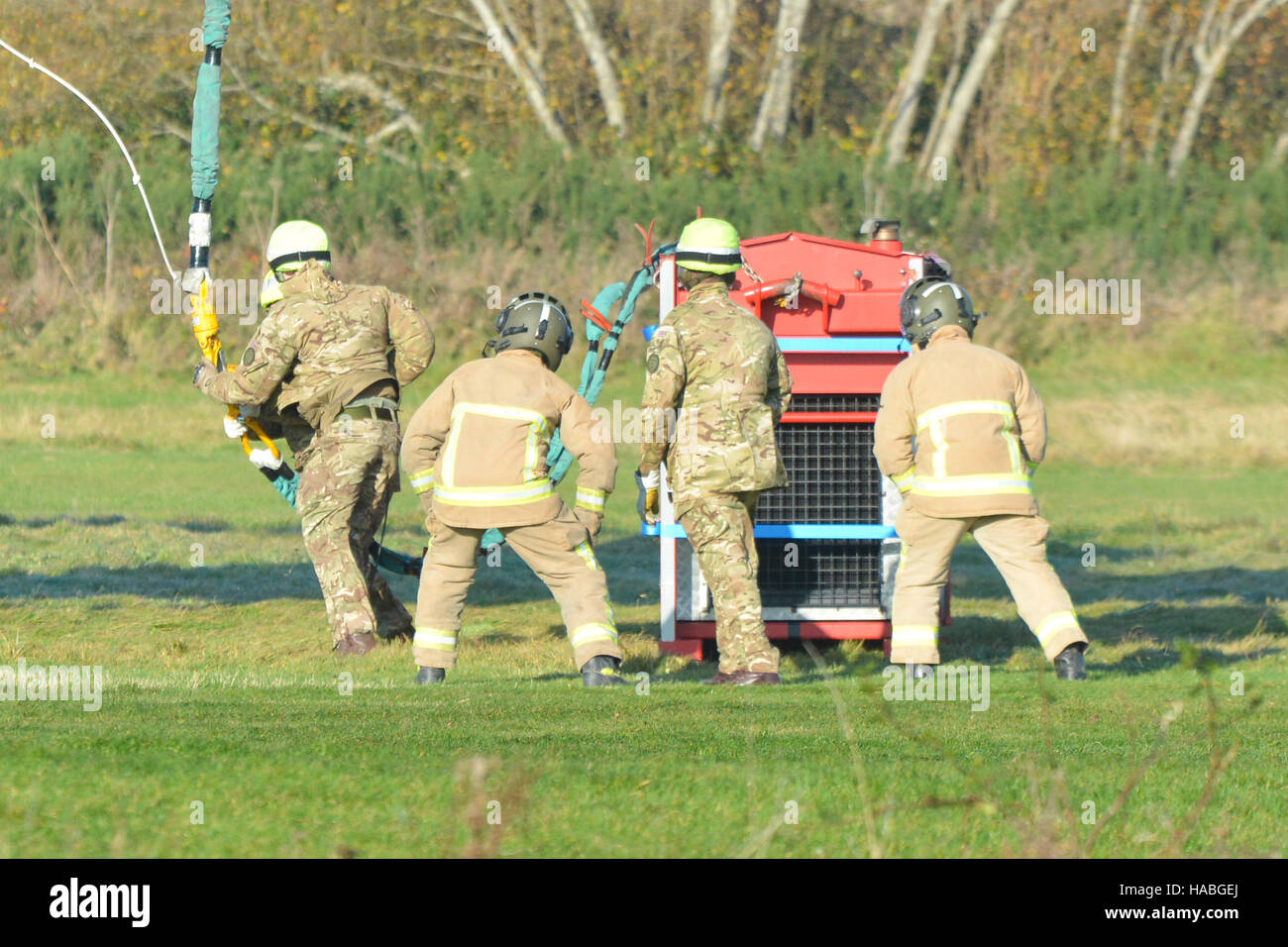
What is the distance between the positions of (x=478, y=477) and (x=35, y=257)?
19.1 m

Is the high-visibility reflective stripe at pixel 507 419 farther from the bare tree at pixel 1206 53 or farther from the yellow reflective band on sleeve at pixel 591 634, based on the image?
the bare tree at pixel 1206 53

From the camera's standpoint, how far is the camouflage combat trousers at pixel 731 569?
340 inches

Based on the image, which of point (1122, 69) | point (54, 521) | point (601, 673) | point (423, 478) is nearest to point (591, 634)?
point (601, 673)

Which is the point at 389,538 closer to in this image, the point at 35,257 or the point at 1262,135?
the point at 35,257

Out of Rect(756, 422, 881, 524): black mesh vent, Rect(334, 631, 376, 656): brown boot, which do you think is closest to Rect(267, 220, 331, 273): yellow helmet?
Rect(334, 631, 376, 656): brown boot

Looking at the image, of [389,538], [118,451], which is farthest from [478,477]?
[118,451]

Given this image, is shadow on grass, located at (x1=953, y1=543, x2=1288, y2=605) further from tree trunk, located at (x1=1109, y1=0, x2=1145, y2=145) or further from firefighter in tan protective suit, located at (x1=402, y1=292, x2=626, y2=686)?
tree trunk, located at (x1=1109, y1=0, x2=1145, y2=145)

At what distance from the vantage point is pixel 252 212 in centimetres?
2627

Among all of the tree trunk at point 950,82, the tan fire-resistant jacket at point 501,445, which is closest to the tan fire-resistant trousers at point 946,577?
the tan fire-resistant jacket at point 501,445

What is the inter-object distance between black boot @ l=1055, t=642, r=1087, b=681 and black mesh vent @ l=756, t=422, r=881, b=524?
1.66 meters

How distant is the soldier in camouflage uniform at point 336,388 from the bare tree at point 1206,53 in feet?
73.1

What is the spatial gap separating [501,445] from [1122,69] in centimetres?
2407

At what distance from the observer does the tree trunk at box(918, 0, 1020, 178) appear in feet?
94.4

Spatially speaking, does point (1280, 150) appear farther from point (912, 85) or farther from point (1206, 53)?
point (912, 85)
